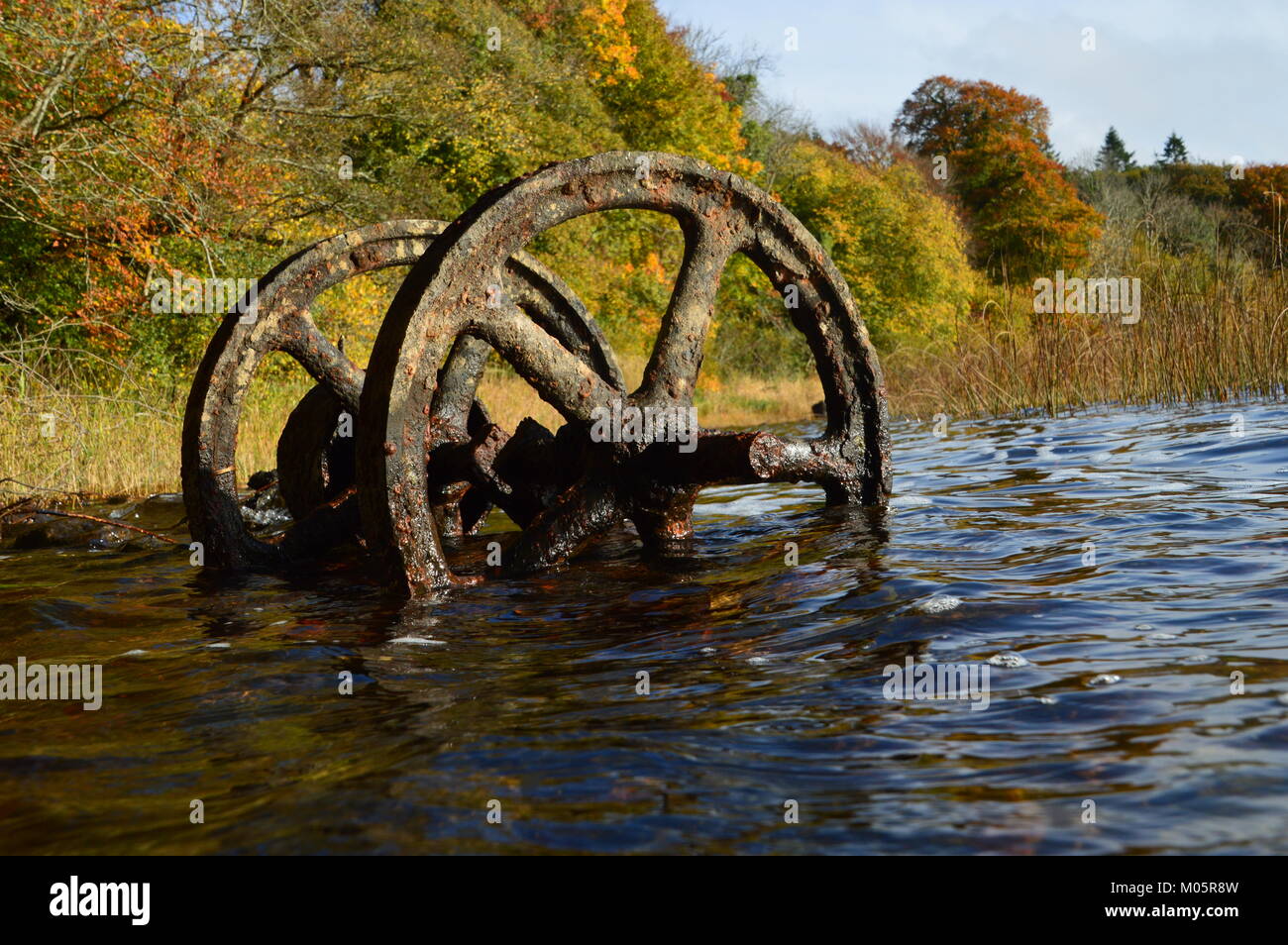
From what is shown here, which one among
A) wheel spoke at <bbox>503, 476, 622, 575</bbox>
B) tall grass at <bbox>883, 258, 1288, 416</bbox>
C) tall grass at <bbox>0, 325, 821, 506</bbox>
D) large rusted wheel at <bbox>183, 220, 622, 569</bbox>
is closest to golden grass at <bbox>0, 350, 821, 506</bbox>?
tall grass at <bbox>0, 325, 821, 506</bbox>

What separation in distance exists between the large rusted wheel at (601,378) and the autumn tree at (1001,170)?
125ft

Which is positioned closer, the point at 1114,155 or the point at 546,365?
the point at 546,365

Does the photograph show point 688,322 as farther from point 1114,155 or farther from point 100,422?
point 1114,155

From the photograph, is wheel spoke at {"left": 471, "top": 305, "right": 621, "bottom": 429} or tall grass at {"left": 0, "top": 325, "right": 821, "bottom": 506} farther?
tall grass at {"left": 0, "top": 325, "right": 821, "bottom": 506}

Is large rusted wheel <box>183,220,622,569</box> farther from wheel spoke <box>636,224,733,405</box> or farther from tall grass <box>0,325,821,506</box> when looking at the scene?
tall grass <box>0,325,821,506</box>

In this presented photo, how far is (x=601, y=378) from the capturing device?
6188 mm

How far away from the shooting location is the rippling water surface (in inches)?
100.0

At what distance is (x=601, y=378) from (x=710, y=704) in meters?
3.04

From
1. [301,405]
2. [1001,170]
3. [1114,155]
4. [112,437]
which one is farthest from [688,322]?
[1114,155]

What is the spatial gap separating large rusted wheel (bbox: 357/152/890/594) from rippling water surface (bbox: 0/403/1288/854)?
0.34 m
